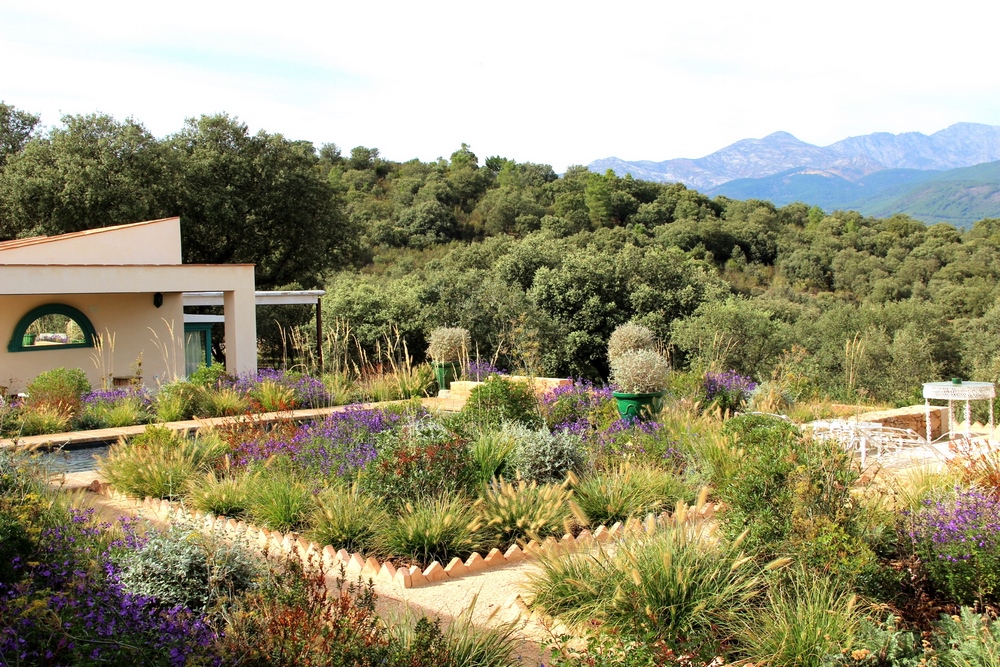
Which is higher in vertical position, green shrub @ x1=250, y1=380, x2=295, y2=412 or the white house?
the white house

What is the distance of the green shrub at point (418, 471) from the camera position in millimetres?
5551

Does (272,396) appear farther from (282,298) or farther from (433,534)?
(433,534)

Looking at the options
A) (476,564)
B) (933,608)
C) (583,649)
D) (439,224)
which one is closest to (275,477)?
(476,564)

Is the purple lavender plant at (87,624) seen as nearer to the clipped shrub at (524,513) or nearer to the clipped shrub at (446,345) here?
the clipped shrub at (524,513)

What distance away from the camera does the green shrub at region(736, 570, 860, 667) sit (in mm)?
3314

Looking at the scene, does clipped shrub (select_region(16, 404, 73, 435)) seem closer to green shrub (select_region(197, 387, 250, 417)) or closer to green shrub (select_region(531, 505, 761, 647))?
green shrub (select_region(197, 387, 250, 417))

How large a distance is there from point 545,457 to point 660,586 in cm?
258

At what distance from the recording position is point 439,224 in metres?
34.4

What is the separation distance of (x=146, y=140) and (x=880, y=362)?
1889 centimetres

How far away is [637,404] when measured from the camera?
8.82 m

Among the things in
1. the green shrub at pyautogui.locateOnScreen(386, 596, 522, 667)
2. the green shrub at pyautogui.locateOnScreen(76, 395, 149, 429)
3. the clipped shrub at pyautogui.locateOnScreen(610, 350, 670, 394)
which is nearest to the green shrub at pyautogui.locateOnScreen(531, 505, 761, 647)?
the green shrub at pyautogui.locateOnScreen(386, 596, 522, 667)

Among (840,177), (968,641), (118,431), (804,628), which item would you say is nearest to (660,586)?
(804,628)

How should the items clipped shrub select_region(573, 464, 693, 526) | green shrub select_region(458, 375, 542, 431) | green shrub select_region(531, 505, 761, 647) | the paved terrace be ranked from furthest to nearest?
the paved terrace < green shrub select_region(458, 375, 542, 431) < clipped shrub select_region(573, 464, 693, 526) < green shrub select_region(531, 505, 761, 647)

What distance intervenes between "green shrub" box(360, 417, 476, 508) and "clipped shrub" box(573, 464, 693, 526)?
824 millimetres
